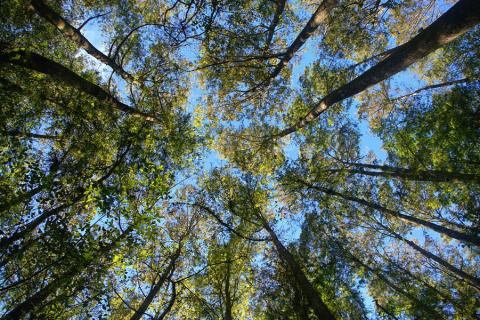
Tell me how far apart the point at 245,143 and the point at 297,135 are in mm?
3178

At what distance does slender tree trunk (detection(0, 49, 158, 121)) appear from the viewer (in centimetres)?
679

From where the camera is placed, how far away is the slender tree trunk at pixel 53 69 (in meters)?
6.79

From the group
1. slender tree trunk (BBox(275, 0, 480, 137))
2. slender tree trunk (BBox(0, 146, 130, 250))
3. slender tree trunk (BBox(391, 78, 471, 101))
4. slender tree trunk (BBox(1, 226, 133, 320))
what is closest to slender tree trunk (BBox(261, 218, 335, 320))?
slender tree trunk (BBox(1, 226, 133, 320))

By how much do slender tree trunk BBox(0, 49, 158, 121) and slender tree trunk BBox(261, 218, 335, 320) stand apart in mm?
8668

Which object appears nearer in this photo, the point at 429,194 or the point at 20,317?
the point at 20,317

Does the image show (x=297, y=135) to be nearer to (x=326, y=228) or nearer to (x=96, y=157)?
(x=326, y=228)

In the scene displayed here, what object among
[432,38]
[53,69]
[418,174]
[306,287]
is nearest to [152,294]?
[306,287]

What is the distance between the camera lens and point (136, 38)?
459 inches

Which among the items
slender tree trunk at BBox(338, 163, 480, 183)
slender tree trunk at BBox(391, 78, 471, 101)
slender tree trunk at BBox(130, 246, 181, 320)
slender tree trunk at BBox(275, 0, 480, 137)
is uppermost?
slender tree trunk at BBox(391, 78, 471, 101)

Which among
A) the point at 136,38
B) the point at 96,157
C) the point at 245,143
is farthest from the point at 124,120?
the point at 245,143

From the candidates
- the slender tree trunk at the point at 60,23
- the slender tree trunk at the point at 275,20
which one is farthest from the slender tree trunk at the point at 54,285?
the slender tree trunk at the point at 275,20

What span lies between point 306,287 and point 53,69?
1037 cm

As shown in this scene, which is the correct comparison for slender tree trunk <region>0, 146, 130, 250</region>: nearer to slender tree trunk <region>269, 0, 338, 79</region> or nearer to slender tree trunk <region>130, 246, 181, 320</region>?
slender tree trunk <region>130, 246, 181, 320</region>

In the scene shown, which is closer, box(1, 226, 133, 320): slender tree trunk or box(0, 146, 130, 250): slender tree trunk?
box(1, 226, 133, 320): slender tree trunk
